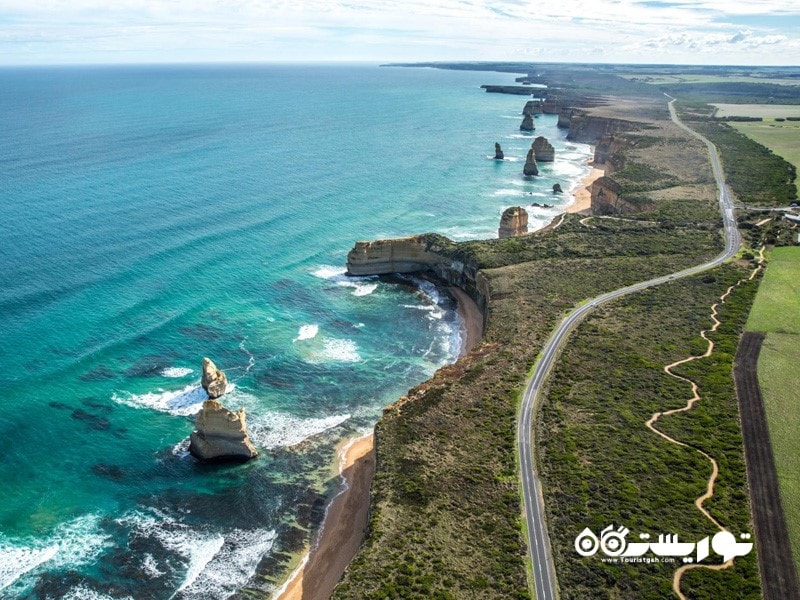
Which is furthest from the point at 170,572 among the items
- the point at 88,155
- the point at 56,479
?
the point at 88,155

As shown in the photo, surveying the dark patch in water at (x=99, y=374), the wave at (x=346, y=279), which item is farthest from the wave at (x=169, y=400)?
the wave at (x=346, y=279)

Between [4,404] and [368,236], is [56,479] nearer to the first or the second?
[4,404]

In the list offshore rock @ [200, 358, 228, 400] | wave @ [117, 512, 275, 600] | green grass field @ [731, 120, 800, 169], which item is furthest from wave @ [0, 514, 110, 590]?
green grass field @ [731, 120, 800, 169]

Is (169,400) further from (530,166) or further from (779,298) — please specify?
(530,166)

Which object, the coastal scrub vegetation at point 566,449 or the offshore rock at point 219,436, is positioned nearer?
the coastal scrub vegetation at point 566,449

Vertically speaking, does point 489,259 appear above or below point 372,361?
above

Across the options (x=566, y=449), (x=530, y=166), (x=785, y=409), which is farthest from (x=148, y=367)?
(x=530, y=166)

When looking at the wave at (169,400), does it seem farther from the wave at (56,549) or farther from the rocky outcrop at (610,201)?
the rocky outcrop at (610,201)
